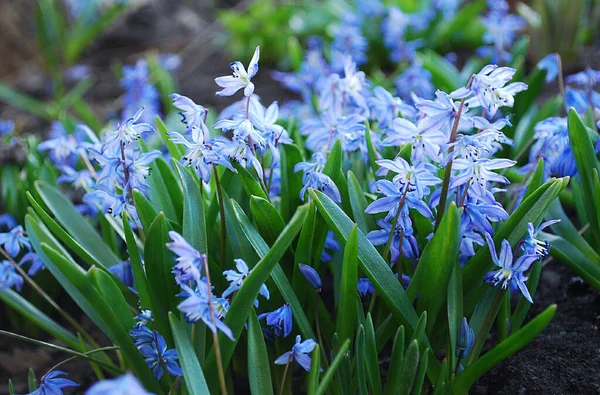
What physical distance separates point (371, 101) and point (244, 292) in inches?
32.5

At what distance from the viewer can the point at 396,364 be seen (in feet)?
4.47

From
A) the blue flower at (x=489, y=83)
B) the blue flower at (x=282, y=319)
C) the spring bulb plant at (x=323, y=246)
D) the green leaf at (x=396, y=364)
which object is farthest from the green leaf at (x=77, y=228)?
the blue flower at (x=489, y=83)

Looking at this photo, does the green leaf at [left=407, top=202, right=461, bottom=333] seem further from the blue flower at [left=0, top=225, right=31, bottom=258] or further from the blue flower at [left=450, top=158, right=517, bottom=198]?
the blue flower at [left=0, top=225, right=31, bottom=258]

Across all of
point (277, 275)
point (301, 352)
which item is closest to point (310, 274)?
point (277, 275)

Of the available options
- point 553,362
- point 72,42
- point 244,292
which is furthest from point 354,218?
point 72,42

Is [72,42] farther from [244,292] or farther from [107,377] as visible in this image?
[244,292]

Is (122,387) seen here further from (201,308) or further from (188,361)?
(188,361)

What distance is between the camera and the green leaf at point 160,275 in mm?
1382

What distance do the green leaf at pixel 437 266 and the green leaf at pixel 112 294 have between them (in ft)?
2.11

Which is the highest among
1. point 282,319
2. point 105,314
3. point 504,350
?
point 105,314

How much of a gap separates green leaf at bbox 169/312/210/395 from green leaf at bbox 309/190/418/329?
0.38m

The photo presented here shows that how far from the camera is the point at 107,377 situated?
6.17ft

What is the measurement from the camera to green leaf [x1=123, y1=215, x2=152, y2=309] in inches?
56.5

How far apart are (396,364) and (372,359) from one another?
6cm
